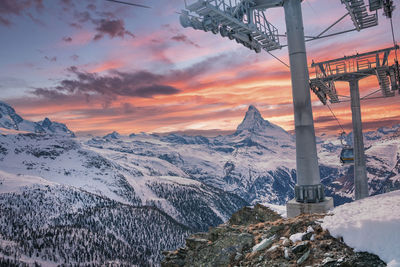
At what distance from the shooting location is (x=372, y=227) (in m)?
12.2

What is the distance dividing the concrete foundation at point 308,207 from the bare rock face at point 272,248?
2863mm

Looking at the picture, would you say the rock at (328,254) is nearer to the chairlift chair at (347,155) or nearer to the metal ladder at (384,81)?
the metal ladder at (384,81)

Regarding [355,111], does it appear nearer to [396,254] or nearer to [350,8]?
[350,8]

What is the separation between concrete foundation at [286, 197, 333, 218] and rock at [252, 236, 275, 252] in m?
5.67

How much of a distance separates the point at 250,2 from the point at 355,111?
17.7m

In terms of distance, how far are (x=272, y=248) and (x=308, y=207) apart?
7.16 m

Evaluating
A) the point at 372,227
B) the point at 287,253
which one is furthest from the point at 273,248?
the point at 372,227

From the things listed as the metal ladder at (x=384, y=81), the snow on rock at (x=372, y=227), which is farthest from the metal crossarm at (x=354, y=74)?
the snow on rock at (x=372, y=227)

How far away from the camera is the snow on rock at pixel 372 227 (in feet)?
36.7

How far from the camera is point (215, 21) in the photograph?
1841 cm

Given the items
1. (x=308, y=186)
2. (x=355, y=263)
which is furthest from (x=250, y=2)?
(x=355, y=263)

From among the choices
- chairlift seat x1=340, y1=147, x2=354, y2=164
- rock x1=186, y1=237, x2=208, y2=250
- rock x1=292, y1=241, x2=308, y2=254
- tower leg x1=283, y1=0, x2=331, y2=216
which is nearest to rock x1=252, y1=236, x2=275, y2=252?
rock x1=292, y1=241, x2=308, y2=254

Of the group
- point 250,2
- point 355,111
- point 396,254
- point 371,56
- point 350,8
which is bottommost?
point 396,254

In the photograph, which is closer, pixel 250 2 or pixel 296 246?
pixel 296 246
